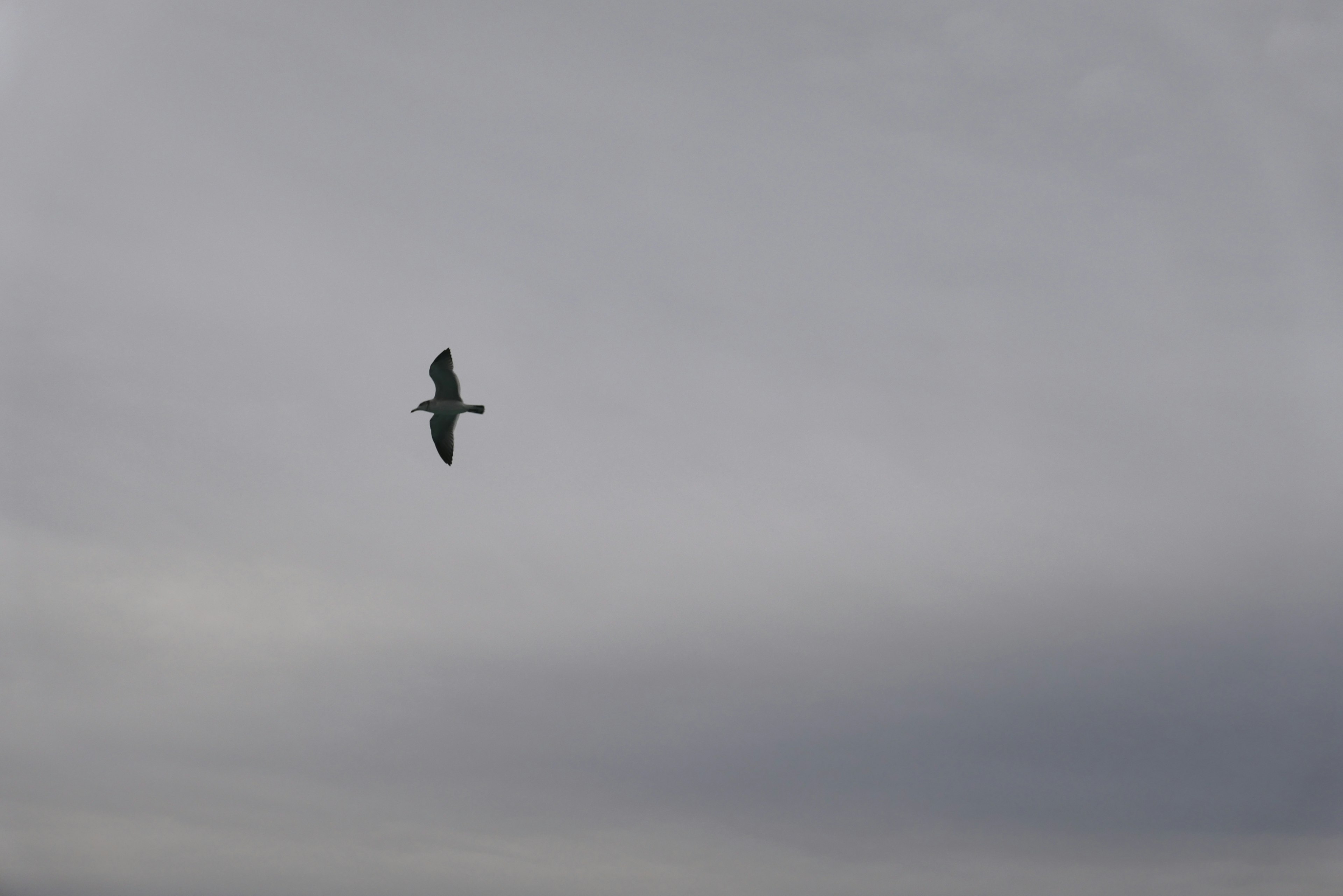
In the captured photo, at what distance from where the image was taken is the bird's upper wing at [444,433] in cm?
8219

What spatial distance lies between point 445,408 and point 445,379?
123 inches

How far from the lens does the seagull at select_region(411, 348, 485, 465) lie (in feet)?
259

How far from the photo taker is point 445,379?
3118 inches

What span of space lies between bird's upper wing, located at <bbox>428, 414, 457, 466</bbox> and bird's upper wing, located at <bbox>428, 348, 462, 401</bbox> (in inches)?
68.0

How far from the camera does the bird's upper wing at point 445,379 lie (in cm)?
7738

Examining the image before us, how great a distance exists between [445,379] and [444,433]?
5.13 m

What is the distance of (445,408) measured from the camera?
8156cm

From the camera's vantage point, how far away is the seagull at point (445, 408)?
78812mm

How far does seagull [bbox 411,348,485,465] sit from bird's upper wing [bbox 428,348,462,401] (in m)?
0.02

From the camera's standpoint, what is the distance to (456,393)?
80438 mm

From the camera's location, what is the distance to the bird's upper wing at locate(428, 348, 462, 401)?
77.4m

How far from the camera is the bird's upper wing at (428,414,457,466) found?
3236 inches
